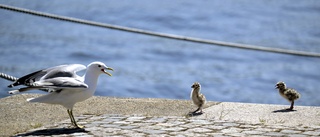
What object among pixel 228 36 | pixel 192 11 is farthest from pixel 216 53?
pixel 192 11

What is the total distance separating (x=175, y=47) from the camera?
2220 cm

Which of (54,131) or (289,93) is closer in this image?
(54,131)

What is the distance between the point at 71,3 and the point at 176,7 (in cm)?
356

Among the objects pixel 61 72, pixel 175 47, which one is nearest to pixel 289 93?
pixel 61 72

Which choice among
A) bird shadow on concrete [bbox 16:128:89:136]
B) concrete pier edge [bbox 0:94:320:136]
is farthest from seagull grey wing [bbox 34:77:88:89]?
concrete pier edge [bbox 0:94:320:136]

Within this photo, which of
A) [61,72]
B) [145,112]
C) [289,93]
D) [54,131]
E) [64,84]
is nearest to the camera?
[64,84]

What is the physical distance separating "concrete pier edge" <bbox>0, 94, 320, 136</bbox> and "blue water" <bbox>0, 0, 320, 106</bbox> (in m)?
8.55

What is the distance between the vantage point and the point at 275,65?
67.9 ft

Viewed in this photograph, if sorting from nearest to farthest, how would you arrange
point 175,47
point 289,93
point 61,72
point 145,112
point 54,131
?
point 54,131, point 61,72, point 145,112, point 289,93, point 175,47

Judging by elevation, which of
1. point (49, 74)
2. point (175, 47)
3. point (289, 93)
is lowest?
point (49, 74)

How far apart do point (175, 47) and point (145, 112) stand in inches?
536

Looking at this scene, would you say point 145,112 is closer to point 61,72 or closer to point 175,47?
point 61,72

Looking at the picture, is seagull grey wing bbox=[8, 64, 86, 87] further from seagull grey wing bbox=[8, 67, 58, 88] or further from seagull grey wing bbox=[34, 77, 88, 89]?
seagull grey wing bbox=[34, 77, 88, 89]

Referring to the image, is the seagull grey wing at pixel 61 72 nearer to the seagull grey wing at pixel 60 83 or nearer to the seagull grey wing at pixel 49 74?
the seagull grey wing at pixel 49 74
